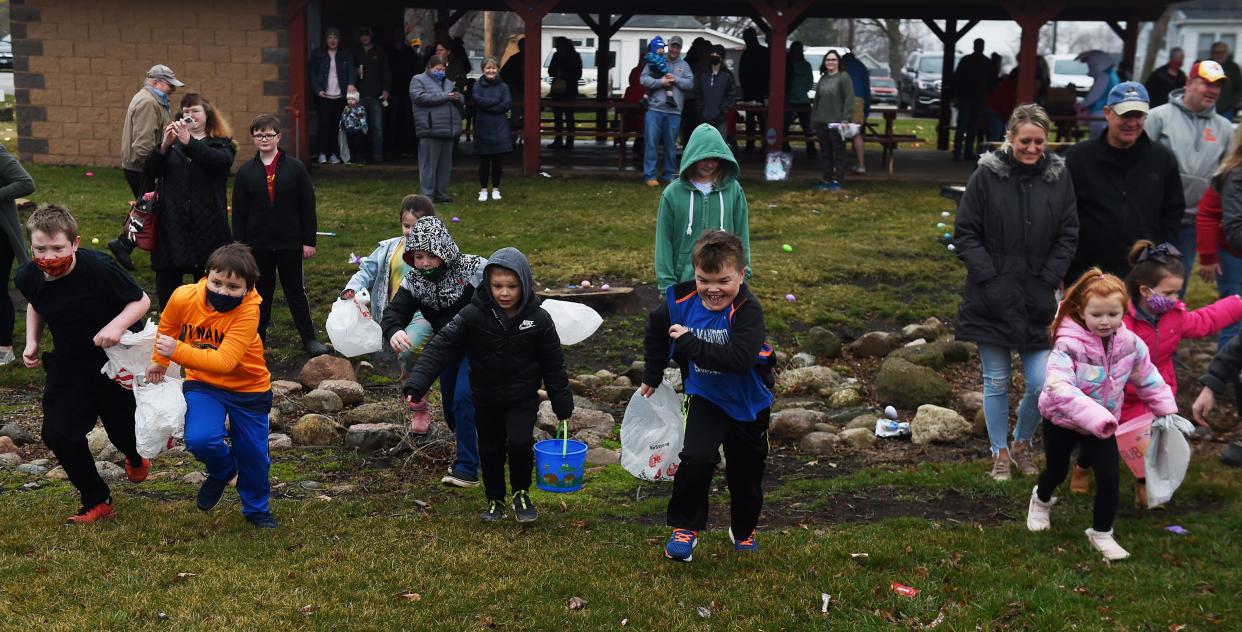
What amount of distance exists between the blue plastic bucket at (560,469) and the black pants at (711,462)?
0.90 metres

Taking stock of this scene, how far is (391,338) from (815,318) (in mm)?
5103

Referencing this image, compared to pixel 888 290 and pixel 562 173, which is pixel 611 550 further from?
pixel 562 173

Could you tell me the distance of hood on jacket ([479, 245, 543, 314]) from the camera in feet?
17.7

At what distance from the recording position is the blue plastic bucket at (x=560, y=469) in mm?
5883

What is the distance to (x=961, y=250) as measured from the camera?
20.0 ft

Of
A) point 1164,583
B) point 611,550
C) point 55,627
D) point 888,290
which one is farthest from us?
point 888,290

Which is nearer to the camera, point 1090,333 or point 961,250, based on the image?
point 1090,333

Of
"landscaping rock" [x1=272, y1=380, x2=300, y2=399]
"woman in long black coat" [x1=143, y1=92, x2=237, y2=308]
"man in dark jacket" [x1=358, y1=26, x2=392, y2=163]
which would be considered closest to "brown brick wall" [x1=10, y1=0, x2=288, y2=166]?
"man in dark jacket" [x1=358, y1=26, x2=392, y2=163]

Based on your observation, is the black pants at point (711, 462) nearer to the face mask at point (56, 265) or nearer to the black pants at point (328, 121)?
the face mask at point (56, 265)

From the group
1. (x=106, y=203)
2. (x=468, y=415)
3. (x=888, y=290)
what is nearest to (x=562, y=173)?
(x=106, y=203)

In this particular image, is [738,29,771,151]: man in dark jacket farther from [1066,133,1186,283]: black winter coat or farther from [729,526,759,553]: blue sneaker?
[729,526,759,553]: blue sneaker

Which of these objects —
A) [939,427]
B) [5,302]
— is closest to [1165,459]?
[939,427]

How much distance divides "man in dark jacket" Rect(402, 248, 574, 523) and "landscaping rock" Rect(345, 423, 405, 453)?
1.52 metres

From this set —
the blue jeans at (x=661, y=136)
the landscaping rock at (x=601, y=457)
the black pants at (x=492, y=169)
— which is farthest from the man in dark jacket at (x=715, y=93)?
the landscaping rock at (x=601, y=457)
